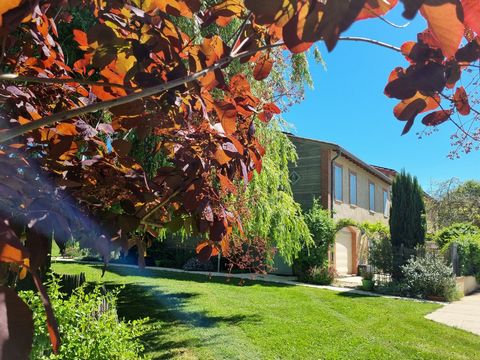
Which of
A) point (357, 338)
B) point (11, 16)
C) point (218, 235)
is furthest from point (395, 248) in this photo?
point (11, 16)

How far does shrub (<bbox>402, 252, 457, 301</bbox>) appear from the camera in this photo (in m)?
11.9

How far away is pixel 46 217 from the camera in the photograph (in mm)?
1149

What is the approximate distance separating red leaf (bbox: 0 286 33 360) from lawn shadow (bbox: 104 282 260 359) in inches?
170

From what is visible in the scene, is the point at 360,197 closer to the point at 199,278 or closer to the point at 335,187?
the point at 335,187

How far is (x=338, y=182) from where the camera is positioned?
18.6 meters

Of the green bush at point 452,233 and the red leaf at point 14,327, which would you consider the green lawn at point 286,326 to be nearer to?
the red leaf at point 14,327

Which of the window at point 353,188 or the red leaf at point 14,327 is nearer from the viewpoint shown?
the red leaf at point 14,327

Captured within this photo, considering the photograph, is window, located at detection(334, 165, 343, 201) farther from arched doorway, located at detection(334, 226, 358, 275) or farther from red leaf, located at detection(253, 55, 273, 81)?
red leaf, located at detection(253, 55, 273, 81)

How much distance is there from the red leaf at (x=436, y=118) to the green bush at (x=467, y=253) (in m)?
14.7

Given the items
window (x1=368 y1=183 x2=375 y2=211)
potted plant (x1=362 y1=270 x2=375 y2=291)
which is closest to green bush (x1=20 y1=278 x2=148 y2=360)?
potted plant (x1=362 y1=270 x2=375 y2=291)

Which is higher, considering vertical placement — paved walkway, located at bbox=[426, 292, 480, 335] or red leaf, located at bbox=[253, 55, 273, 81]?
red leaf, located at bbox=[253, 55, 273, 81]

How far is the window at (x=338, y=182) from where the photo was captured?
18358 millimetres

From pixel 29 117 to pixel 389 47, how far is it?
4.64 feet

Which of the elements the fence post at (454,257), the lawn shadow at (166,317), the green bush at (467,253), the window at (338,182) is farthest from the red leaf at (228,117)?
the window at (338,182)
